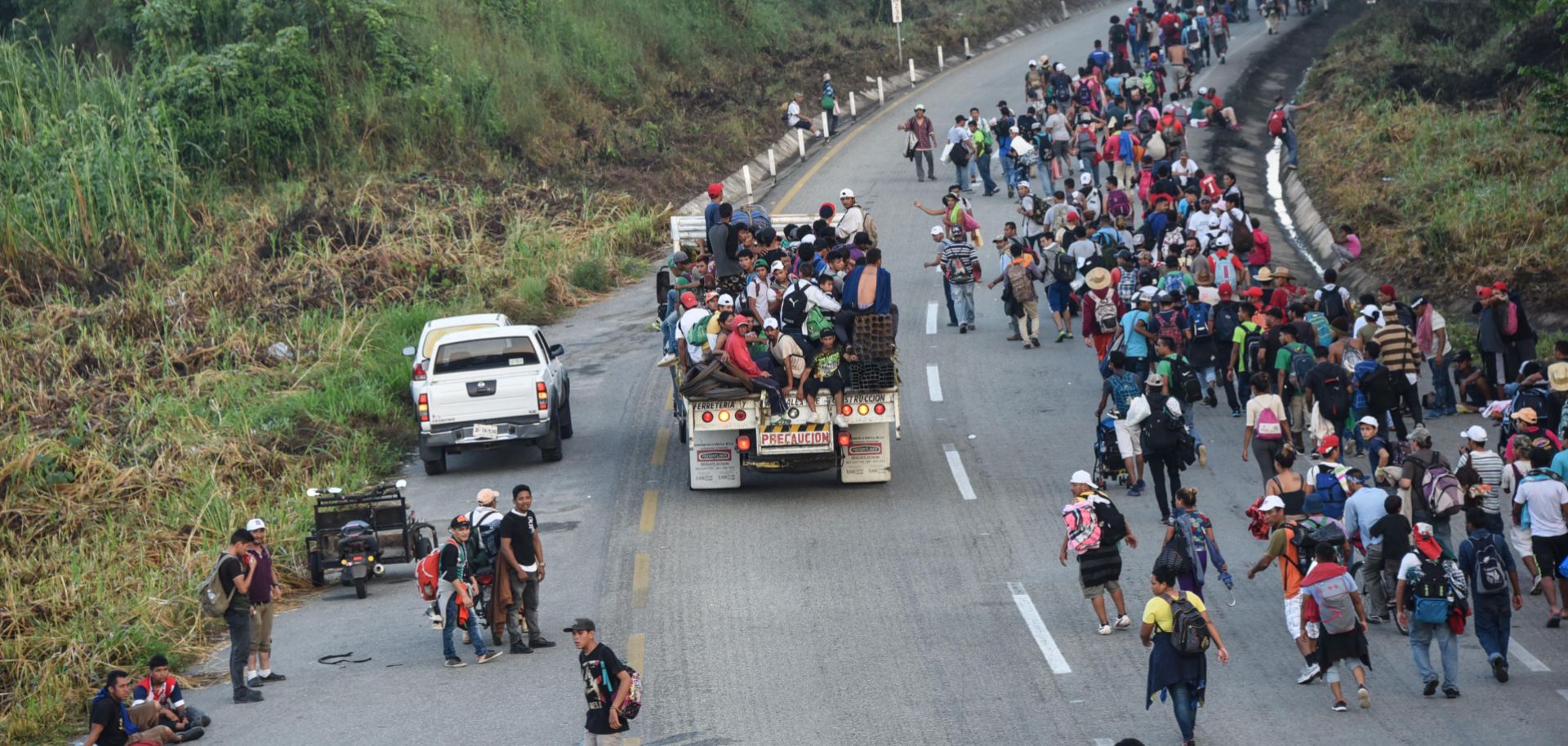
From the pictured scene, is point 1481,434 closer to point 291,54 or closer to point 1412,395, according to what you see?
point 1412,395

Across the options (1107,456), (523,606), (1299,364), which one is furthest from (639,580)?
(1299,364)

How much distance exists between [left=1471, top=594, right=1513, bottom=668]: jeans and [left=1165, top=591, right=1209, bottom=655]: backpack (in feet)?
8.67

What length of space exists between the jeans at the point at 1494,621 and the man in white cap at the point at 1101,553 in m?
2.68

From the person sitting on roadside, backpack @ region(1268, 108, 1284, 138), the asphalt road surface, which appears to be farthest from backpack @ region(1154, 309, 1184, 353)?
backpack @ region(1268, 108, 1284, 138)

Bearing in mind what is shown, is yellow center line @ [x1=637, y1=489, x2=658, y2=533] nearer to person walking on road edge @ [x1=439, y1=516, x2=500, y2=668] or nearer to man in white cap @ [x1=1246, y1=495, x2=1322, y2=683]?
person walking on road edge @ [x1=439, y1=516, x2=500, y2=668]

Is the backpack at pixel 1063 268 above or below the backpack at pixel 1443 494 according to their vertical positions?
above

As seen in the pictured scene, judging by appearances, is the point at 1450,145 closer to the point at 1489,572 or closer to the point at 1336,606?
the point at 1489,572

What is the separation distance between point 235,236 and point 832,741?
24.2 metres

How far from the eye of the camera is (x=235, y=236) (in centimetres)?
3266

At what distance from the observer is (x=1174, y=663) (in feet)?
36.9

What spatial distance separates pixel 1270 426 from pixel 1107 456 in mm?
1994

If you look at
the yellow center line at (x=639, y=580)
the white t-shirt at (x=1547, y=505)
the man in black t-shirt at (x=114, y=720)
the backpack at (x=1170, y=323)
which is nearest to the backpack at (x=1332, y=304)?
the backpack at (x=1170, y=323)

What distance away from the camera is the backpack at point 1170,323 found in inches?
794

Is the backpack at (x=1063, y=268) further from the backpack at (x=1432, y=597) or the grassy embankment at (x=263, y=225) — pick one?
the backpack at (x=1432, y=597)
